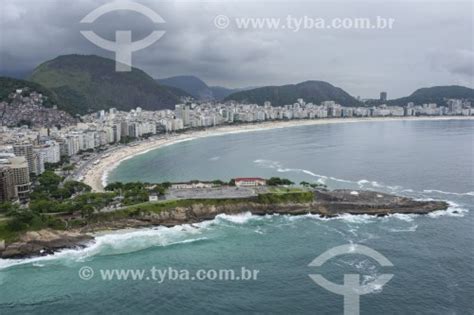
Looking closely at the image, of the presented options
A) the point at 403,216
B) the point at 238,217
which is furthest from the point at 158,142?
the point at 403,216

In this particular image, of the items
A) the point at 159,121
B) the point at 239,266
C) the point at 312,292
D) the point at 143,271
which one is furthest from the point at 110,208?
the point at 159,121

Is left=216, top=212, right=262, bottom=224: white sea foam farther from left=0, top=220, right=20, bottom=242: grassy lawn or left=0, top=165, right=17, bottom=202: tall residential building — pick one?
left=0, top=165, right=17, bottom=202: tall residential building

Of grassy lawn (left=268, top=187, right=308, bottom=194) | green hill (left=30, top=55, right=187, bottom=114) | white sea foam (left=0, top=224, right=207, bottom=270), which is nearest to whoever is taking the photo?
white sea foam (left=0, top=224, right=207, bottom=270)

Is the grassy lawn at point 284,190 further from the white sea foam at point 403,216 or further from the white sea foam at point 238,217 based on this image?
the white sea foam at point 403,216

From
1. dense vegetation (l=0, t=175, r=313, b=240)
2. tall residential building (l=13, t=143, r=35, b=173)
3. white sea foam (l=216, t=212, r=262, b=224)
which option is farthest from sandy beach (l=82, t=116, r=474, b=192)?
white sea foam (l=216, t=212, r=262, b=224)

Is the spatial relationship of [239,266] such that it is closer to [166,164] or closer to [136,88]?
[166,164]

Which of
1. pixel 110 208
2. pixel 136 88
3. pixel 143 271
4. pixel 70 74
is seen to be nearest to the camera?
pixel 143 271
